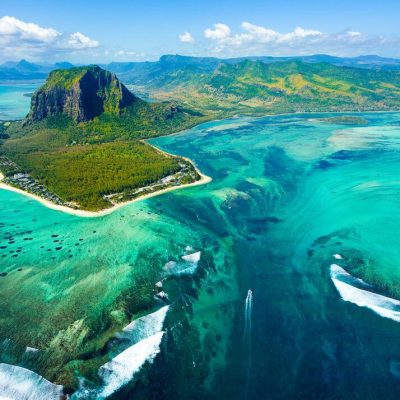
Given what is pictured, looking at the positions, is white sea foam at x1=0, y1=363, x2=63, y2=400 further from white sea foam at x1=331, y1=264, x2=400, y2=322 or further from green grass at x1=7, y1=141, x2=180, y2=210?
green grass at x1=7, y1=141, x2=180, y2=210

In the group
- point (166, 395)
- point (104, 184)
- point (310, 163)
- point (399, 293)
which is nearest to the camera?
Result: point (166, 395)

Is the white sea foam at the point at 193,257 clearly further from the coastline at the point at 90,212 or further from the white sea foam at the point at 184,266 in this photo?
the coastline at the point at 90,212

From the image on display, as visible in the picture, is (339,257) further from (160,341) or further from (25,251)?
(25,251)

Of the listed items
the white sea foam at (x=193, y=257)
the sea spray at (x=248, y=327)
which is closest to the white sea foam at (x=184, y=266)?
the white sea foam at (x=193, y=257)

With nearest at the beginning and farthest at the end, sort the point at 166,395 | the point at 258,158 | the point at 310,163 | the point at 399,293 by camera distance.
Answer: the point at 166,395 → the point at 399,293 → the point at 310,163 → the point at 258,158

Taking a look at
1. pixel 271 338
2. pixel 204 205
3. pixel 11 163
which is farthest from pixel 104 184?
pixel 271 338

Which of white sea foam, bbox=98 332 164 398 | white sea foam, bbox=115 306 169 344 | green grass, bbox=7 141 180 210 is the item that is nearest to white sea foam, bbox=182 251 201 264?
white sea foam, bbox=115 306 169 344
